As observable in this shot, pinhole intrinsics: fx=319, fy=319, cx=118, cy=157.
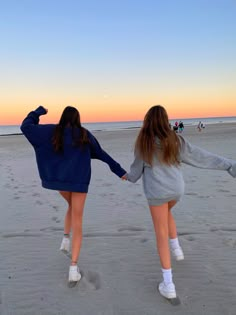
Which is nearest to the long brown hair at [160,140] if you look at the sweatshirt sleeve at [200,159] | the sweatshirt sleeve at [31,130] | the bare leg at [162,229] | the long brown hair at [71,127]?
the sweatshirt sleeve at [200,159]

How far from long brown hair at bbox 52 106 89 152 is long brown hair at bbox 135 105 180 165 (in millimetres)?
634

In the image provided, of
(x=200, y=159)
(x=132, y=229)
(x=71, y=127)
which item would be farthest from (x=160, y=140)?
(x=132, y=229)

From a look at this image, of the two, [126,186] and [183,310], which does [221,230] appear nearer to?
[183,310]

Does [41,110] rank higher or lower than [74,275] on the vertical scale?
higher

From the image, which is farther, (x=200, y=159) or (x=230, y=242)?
(x=230, y=242)

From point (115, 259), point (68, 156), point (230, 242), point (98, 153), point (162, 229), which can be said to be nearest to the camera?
point (162, 229)

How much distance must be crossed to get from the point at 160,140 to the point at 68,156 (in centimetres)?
104

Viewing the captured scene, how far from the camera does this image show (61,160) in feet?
11.7

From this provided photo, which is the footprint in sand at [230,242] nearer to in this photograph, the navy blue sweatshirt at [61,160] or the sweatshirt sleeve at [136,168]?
the sweatshirt sleeve at [136,168]

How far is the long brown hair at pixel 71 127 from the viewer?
3.50 m

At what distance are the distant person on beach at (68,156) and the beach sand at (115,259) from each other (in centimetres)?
42

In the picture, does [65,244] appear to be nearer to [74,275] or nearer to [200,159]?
[74,275]

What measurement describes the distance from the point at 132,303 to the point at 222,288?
3.31 ft

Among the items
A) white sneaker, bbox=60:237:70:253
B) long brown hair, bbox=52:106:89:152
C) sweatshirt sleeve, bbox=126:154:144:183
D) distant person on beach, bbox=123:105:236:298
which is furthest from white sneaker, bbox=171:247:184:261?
long brown hair, bbox=52:106:89:152
